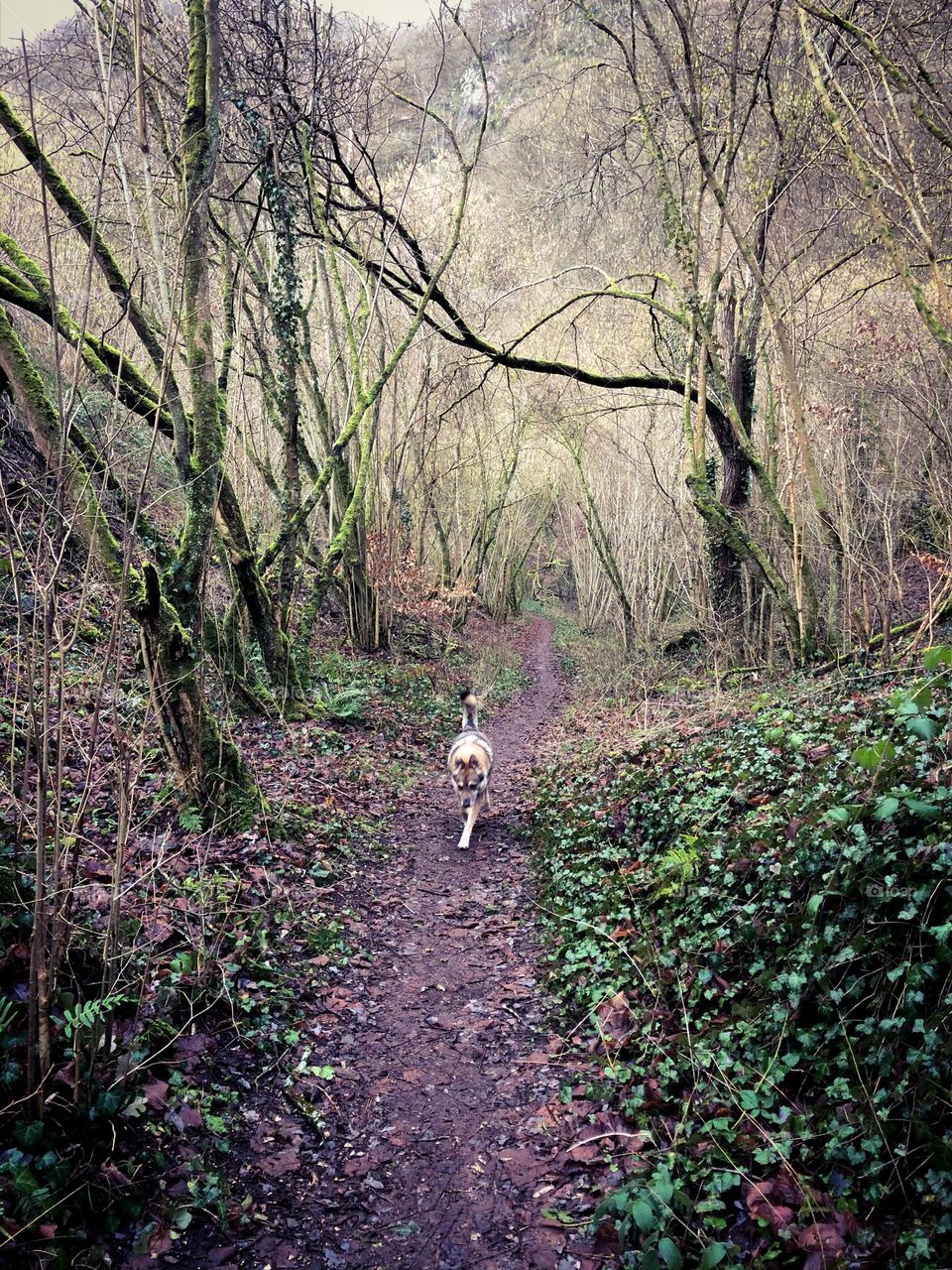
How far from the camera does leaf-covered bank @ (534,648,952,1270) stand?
2.69 meters

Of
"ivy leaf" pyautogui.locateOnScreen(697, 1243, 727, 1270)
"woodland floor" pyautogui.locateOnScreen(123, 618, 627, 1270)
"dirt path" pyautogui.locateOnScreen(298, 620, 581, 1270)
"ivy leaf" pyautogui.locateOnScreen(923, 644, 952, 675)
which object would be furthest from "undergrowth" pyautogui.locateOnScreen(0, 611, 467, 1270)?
"ivy leaf" pyautogui.locateOnScreen(923, 644, 952, 675)

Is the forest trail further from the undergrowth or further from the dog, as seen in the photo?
the dog

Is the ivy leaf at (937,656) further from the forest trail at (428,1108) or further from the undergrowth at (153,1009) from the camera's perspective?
the undergrowth at (153,1009)

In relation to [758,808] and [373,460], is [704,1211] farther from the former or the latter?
[373,460]

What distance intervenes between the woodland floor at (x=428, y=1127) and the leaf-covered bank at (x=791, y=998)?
0.32 meters

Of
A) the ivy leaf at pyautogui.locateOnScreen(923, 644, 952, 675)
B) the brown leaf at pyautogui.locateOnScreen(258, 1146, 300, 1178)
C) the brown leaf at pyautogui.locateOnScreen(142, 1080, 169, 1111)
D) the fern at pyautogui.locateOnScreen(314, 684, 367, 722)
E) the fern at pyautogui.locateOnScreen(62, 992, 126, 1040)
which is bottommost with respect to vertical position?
the brown leaf at pyautogui.locateOnScreen(258, 1146, 300, 1178)

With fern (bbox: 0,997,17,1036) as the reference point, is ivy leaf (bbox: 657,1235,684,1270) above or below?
below

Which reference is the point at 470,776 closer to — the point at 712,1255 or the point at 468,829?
the point at 468,829

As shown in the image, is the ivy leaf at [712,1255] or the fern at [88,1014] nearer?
the ivy leaf at [712,1255]

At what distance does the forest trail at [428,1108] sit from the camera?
10.4ft

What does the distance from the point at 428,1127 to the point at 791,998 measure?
2005 mm

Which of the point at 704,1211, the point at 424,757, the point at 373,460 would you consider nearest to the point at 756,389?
the point at 373,460

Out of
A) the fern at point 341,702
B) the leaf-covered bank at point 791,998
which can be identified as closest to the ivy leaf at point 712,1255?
the leaf-covered bank at point 791,998

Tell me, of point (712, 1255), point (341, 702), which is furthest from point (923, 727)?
point (341, 702)
